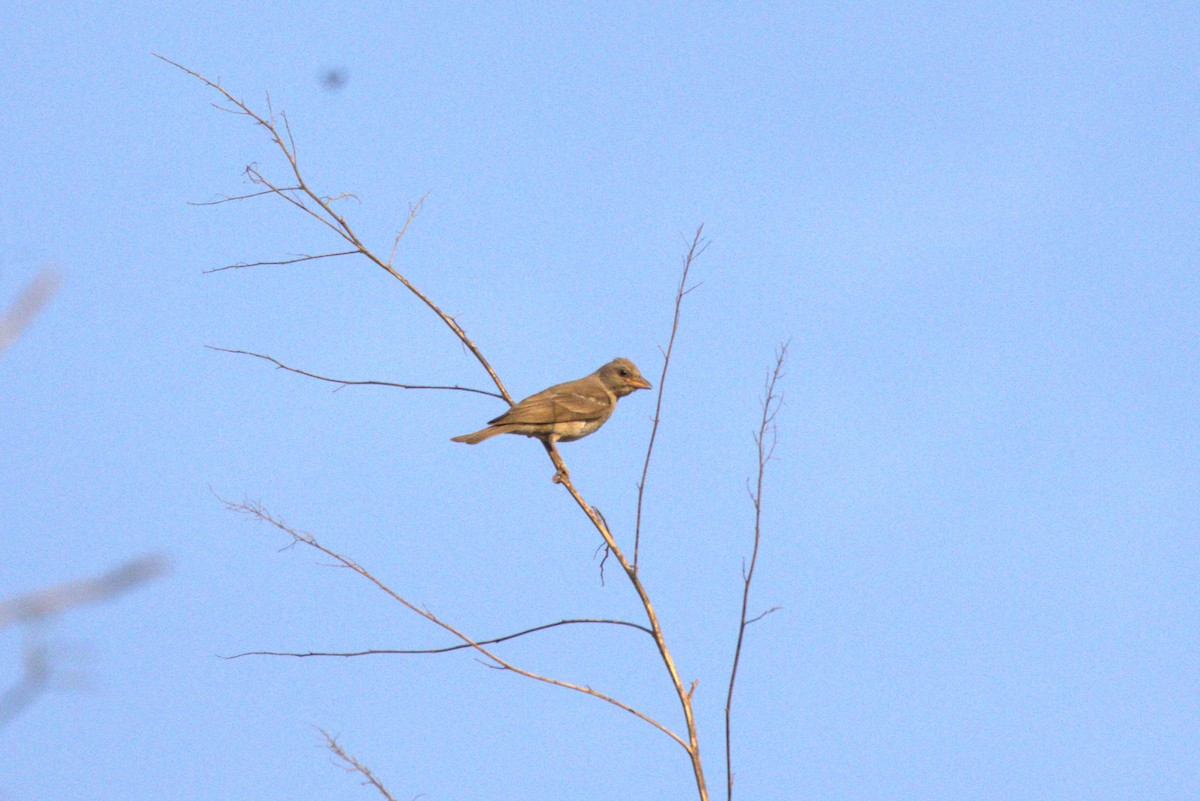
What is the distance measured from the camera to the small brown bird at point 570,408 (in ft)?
31.8

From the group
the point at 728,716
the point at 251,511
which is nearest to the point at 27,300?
the point at 728,716

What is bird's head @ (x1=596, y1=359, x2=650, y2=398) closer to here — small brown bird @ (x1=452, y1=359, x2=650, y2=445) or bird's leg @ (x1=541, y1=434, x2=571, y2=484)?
small brown bird @ (x1=452, y1=359, x2=650, y2=445)

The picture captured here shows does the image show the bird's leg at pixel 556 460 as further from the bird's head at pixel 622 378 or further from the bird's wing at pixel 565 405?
the bird's head at pixel 622 378

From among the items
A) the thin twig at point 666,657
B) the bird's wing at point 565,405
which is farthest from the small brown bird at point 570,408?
the thin twig at point 666,657

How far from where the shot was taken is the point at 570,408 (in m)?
10.4

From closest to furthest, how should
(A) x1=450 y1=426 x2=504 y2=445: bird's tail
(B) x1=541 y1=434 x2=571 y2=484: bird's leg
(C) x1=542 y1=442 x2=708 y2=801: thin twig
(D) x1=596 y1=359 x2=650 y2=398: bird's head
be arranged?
(C) x1=542 y1=442 x2=708 y2=801: thin twig, (B) x1=541 y1=434 x2=571 y2=484: bird's leg, (A) x1=450 y1=426 x2=504 y2=445: bird's tail, (D) x1=596 y1=359 x2=650 y2=398: bird's head

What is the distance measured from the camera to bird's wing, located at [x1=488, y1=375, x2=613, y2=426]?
383 inches

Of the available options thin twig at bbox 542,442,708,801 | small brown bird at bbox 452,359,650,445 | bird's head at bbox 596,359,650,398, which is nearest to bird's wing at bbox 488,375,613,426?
small brown bird at bbox 452,359,650,445

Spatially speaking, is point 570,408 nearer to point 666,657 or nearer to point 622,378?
point 622,378

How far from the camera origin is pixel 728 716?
4.65 metres

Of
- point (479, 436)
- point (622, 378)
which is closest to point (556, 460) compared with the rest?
point (479, 436)

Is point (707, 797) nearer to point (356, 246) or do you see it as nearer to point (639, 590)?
point (639, 590)

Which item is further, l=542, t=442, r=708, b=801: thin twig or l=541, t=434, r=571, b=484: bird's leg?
l=541, t=434, r=571, b=484: bird's leg

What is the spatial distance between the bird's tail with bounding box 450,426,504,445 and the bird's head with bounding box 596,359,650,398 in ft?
7.64
